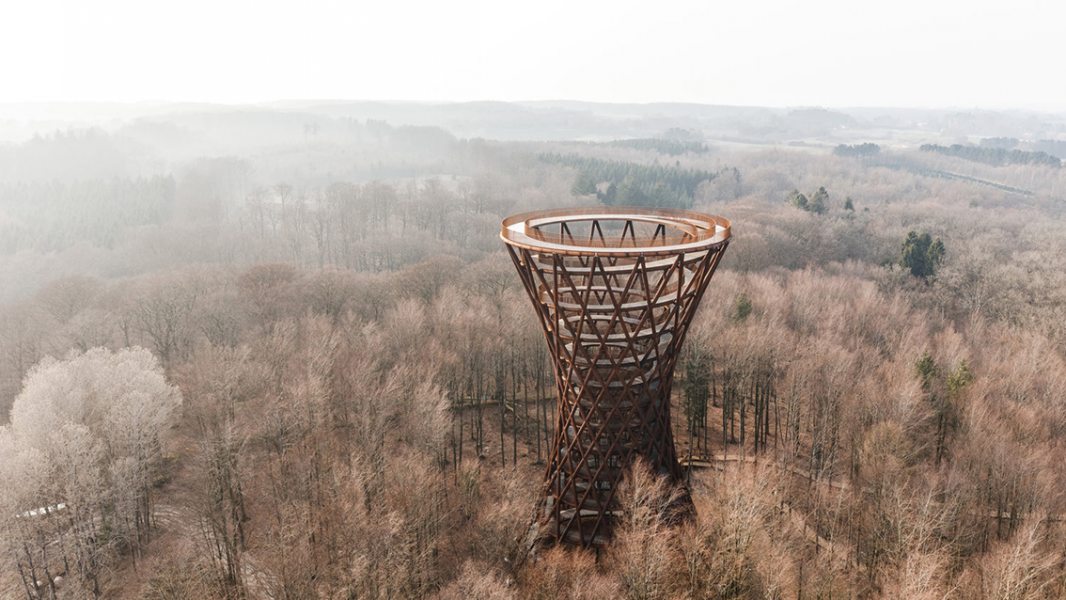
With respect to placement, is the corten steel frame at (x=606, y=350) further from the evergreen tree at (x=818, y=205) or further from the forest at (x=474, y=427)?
the evergreen tree at (x=818, y=205)

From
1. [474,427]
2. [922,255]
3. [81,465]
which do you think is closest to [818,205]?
[922,255]

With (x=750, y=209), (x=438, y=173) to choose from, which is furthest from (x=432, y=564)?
(x=438, y=173)

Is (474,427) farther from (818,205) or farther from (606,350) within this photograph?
(818,205)

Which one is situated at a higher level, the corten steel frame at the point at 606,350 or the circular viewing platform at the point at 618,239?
the circular viewing platform at the point at 618,239

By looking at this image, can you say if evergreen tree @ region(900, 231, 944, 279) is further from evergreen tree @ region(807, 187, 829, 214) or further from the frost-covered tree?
the frost-covered tree

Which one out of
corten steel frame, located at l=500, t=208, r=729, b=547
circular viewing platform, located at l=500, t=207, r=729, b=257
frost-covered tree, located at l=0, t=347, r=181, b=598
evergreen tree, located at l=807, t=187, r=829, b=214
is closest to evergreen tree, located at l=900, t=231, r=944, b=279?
evergreen tree, located at l=807, t=187, r=829, b=214

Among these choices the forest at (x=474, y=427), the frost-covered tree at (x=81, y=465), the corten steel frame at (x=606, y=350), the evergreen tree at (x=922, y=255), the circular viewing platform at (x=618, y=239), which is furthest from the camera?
the evergreen tree at (x=922, y=255)

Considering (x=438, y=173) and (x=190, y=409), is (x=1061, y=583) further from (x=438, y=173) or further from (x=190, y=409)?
(x=438, y=173)

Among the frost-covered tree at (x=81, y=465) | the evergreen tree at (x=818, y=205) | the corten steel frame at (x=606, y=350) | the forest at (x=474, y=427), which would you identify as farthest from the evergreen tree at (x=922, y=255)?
the frost-covered tree at (x=81, y=465)
